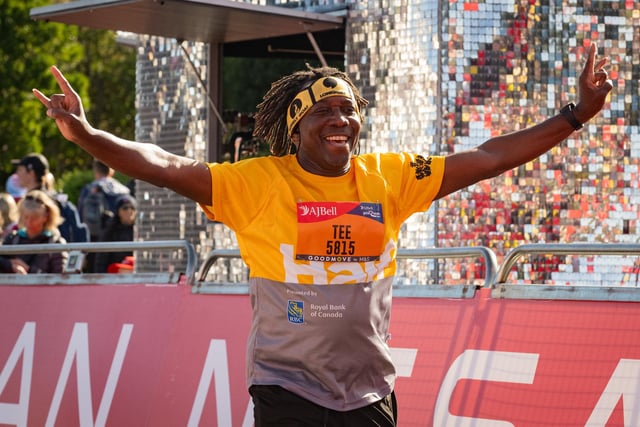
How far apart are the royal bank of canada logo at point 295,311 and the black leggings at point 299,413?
0.25m

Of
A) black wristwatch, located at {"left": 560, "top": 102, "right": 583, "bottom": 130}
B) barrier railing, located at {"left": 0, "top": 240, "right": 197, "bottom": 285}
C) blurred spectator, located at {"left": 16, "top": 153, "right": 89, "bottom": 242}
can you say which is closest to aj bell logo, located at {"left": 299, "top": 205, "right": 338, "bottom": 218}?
black wristwatch, located at {"left": 560, "top": 102, "right": 583, "bottom": 130}

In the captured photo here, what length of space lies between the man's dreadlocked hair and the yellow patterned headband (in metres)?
0.13

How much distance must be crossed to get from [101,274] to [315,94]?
132 inches

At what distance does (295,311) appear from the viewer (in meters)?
4.40

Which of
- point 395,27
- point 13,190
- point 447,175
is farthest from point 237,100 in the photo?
point 447,175

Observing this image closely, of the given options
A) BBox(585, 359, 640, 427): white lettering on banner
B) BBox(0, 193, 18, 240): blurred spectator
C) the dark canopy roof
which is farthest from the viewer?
BBox(0, 193, 18, 240): blurred spectator

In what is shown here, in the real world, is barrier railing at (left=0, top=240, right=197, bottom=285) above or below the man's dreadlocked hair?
below

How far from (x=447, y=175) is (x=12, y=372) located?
4054 mm

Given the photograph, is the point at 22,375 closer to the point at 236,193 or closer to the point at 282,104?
the point at 282,104

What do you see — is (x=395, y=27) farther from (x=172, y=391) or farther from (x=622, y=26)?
(x=172, y=391)

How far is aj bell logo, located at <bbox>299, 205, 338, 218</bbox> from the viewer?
4434mm

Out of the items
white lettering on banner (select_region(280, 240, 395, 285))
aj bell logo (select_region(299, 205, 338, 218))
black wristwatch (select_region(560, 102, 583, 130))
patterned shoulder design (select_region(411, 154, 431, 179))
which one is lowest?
white lettering on banner (select_region(280, 240, 395, 285))

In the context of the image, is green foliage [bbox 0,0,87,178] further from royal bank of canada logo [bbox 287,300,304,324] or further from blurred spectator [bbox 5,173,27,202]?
royal bank of canada logo [bbox 287,300,304,324]

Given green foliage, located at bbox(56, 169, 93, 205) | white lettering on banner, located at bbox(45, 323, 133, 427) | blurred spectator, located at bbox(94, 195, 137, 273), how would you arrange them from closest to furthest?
white lettering on banner, located at bbox(45, 323, 133, 427) < blurred spectator, located at bbox(94, 195, 137, 273) < green foliage, located at bbox(56, 169, 93, 205)
